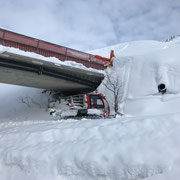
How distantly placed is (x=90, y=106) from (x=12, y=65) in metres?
5.59

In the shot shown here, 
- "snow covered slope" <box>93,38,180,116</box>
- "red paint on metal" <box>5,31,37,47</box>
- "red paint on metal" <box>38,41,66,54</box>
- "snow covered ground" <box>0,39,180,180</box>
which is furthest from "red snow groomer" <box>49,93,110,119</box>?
"snow covered ground" <box>0,39,180,180</box>

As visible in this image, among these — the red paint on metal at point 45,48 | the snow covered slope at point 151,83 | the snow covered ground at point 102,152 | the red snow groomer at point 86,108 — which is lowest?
the snow covered ground at point 102,152

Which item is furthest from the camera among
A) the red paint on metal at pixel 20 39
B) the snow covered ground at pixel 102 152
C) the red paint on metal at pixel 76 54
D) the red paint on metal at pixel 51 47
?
the red paint on metal at pixel 76 54

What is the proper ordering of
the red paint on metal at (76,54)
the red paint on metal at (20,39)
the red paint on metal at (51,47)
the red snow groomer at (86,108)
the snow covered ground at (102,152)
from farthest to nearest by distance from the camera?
the red paint on metal at (76,54), the red paint on metal at (51,47), the red snow groomer at (86,108), the red paint on metal at (20,39), the snow covered ground at (102,152)

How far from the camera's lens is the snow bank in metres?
2.16

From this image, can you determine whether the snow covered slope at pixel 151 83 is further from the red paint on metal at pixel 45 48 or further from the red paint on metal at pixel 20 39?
the red paint on metal at pixel 20 39

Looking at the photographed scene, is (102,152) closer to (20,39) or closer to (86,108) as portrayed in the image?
(86,108)

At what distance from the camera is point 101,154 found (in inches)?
102

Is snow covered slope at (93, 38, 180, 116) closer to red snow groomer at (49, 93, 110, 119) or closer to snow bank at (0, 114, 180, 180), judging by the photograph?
red snow groomer at (49, 93, 110, 119)

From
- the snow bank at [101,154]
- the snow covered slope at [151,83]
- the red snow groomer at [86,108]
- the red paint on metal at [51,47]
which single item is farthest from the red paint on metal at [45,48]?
the snow bank at [101,154]

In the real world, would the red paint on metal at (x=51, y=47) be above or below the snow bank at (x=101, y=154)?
above

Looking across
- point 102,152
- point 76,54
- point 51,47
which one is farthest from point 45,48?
point 102,152

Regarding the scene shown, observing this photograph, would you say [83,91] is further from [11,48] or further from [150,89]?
[11,48]

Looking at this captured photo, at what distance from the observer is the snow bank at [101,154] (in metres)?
2.16
